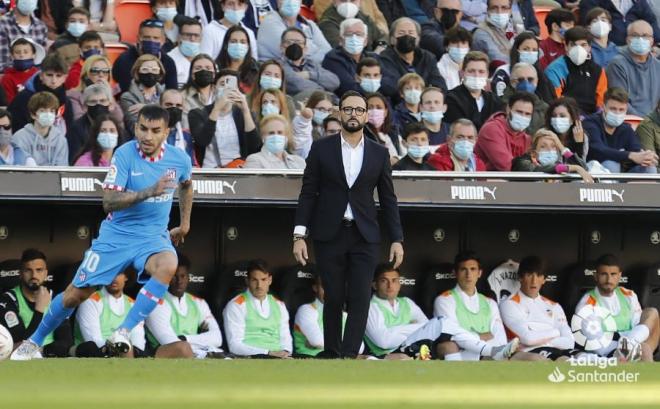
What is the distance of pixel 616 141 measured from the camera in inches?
562

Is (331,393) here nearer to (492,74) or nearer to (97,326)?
(97,326)

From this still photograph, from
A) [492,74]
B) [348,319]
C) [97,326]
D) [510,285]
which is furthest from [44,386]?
[492,74]

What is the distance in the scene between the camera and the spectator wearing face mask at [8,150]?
40.4 feet

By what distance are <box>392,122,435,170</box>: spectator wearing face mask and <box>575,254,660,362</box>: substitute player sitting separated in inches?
65.9

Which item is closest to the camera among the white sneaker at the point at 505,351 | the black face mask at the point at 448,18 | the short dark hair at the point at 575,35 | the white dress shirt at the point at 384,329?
the white sneaker at the point at 505,351

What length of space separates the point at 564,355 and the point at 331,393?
501cm

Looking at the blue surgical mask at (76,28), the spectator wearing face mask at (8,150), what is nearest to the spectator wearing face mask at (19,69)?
the blue surgical mask at (76,28)

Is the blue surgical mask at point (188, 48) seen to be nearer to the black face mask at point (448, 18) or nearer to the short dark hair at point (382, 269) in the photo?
the short dark hair at point (382, 269)

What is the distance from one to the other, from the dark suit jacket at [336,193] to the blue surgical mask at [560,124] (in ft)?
12.1

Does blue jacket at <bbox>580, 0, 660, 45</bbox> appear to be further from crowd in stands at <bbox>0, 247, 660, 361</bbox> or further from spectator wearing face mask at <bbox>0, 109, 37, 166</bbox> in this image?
spectator wearing face mask at <bbox>0, 109, 37, 166</bbox>

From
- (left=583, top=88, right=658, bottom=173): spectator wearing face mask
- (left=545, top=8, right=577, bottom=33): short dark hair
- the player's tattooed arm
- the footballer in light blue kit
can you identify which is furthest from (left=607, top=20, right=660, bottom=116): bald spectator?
the player's tattooed arm

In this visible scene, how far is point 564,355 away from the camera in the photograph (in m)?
12.7

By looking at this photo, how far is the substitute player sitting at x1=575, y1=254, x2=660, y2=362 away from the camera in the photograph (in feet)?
42.9

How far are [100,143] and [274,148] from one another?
139cm
